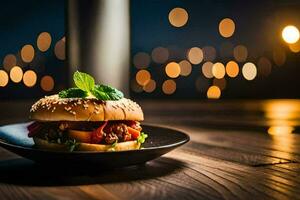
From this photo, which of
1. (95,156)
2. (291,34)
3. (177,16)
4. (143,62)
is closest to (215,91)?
(143,62)

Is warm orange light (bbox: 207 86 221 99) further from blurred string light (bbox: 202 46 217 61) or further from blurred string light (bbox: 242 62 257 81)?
blurred string light (bbox: 242 62 257 81)

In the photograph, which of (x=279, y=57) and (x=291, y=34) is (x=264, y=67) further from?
(x=291, y=34)

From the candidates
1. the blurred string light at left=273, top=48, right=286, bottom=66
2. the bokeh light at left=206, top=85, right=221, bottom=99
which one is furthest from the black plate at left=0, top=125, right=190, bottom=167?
the bokeh light at left=206, top=85, right=221, bottom=99

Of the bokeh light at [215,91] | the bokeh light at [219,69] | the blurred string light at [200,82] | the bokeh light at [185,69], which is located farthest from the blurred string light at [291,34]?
the blurred string light at [200,82]

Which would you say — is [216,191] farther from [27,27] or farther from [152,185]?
[27,27]

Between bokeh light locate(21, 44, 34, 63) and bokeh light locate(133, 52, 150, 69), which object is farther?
bokeh light locate(133, 52, 150, 69)

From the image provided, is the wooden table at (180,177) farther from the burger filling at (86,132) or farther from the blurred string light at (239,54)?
the blurred string light at (239,54)

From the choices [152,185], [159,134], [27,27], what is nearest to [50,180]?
[152,185]
